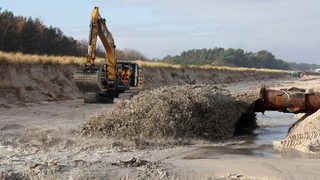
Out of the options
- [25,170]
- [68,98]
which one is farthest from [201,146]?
[68,98]

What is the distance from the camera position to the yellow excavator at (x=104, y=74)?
71.5ft

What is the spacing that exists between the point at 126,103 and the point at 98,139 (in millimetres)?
1543

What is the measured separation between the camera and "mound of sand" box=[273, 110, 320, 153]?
34.9ft

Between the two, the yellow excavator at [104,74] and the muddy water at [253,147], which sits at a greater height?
the yellow excavator at [104,74]

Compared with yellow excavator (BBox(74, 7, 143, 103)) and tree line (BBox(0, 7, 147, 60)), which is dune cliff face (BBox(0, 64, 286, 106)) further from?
tree line (BBox(0, 7, 147, 60))

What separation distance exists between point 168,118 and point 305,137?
128 inches

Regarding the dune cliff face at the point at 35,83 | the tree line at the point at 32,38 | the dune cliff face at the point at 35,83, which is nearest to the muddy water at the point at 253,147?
the dune cliff face at the point at 35,83

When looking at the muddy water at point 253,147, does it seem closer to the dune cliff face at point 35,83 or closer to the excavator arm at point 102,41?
the excavator arm at point 102,41

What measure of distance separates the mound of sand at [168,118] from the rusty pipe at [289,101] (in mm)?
1226

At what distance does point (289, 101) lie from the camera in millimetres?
13367

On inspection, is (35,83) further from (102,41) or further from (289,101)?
(289,101)

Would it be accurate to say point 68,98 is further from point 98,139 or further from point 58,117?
point 98,139

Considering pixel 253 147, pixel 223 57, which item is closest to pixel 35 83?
pixel 253 147

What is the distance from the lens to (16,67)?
27.0 m
